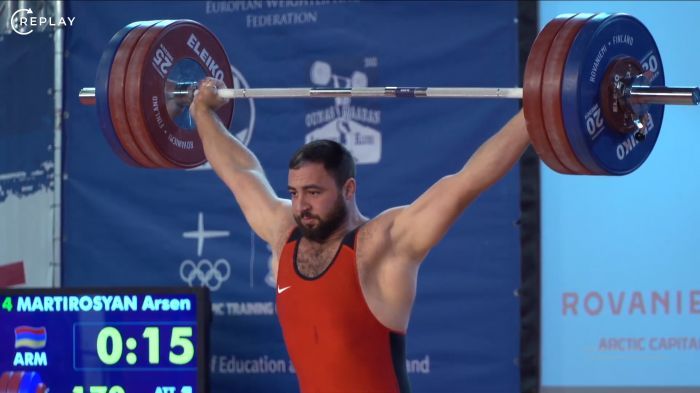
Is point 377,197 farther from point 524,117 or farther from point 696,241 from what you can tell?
point 524,117

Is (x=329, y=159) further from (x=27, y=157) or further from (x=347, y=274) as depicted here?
(x=27, y=157)

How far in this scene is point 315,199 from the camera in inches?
147

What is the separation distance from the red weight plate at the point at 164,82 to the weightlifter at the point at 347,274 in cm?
69

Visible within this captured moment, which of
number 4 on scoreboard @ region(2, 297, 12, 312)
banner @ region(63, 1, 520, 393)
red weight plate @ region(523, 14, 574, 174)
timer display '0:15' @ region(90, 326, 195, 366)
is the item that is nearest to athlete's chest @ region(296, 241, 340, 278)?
red weight plate @ region(523, 14, 574, 174)

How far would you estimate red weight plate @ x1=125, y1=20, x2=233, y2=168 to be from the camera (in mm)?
4164

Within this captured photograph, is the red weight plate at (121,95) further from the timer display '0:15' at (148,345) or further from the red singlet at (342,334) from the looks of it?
the timer display '0:15' at (148,345)

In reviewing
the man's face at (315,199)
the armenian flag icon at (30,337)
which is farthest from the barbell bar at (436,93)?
the armenian flag icon at (30,337)

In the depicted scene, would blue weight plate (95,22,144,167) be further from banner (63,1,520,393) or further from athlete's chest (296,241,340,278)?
banner (63,1,520,393)

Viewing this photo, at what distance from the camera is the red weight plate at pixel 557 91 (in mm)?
3490

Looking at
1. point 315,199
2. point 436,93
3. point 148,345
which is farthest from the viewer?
point 148,345

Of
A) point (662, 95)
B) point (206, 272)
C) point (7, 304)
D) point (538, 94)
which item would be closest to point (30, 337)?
point (7, 304)

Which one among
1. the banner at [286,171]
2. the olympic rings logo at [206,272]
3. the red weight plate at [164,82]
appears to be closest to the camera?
the red weight plate at [164,82]

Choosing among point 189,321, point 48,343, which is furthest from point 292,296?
point 48,343

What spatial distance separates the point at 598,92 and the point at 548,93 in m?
0.20
